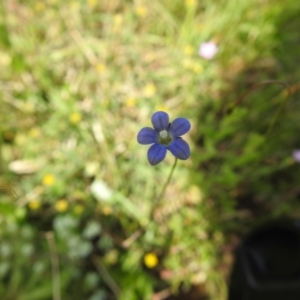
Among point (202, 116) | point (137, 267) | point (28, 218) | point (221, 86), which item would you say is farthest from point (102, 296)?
point (221, 86)

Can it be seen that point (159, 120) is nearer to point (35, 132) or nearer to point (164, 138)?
point (164, 138)

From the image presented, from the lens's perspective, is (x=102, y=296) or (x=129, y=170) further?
(x=129, y=170)

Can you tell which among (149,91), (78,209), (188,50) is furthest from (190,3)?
(78,209)

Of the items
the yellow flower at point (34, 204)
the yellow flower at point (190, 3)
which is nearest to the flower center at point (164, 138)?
the yellow flower at point (34, 204)

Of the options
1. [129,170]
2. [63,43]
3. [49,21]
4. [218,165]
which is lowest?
[218,165]

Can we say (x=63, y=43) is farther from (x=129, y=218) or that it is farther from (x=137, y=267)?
(x=137, y=267)

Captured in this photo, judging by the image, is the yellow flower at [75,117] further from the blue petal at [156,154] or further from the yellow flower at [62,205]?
the blue petal at [156,154]

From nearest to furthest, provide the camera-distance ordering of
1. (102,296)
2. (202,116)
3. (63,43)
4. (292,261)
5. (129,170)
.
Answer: (292,261)
(102,296)
(129,170)
(202,116)
(63,43)
